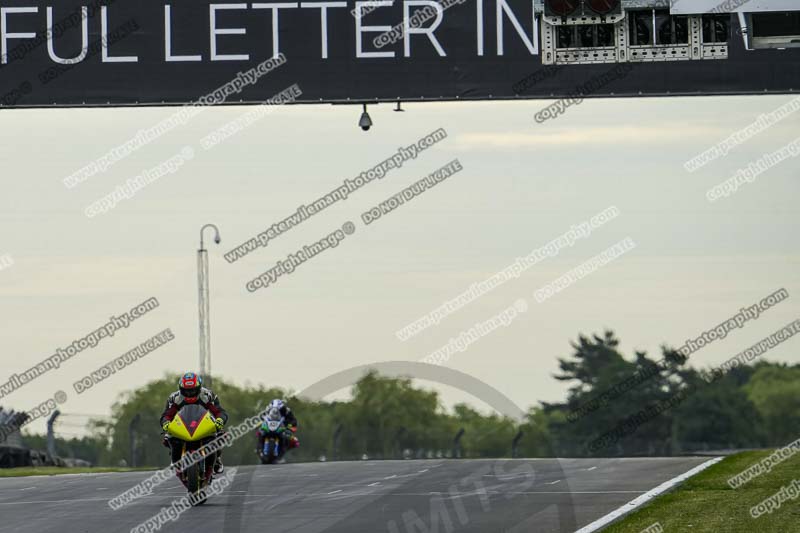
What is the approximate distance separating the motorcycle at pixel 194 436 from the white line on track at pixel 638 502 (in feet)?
15.7

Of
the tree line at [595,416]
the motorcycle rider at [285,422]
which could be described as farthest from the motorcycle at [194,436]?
the tree line at [595,416]

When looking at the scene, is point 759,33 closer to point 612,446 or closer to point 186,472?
point 186,472

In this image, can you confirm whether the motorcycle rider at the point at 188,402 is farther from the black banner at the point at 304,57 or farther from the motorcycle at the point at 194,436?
the black banner at the point at 304,57

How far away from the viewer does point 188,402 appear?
19031 mm

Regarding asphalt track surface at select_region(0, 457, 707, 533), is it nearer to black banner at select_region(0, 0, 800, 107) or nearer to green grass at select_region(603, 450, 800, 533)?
green grass at select_region(603, 450, 800, 533)

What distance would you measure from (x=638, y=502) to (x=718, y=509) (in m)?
1.32

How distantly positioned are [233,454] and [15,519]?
8757 centimetres

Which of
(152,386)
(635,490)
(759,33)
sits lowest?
(635,490)

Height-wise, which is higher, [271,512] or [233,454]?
[233,454]

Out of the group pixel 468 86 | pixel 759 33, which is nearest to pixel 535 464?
pixel 468 86

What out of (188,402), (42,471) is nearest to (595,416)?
(42,471)

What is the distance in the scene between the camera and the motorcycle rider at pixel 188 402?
18.9m

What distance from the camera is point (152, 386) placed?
125438mm

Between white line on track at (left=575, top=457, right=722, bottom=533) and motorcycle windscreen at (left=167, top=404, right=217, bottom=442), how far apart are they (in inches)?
190
